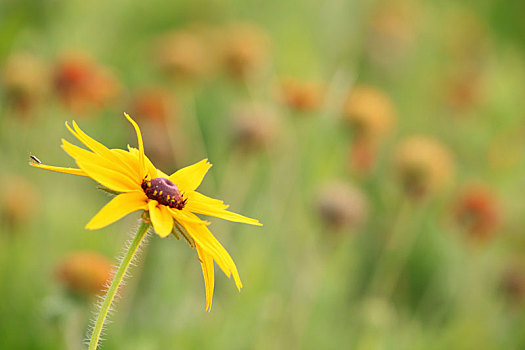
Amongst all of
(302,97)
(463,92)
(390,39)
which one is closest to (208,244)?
(302,97)

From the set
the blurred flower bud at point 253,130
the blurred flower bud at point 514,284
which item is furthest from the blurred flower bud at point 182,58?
the blurred flower bud at point 514,284

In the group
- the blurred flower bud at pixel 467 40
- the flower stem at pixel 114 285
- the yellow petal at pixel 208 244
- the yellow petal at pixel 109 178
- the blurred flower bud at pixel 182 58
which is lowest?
the blurred flower bud at pixel 182 58

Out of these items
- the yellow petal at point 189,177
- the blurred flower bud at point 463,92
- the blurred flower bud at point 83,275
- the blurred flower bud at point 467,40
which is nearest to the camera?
the yellow petal at point 189,177

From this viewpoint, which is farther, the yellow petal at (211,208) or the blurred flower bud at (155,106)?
the blurred flower bud at (155,106)

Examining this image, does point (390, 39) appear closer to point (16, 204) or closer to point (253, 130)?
point (253, 130)

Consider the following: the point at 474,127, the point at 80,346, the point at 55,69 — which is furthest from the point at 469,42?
the point at 80,346

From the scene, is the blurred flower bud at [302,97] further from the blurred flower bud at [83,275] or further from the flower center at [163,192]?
the flower center at [163,192]
